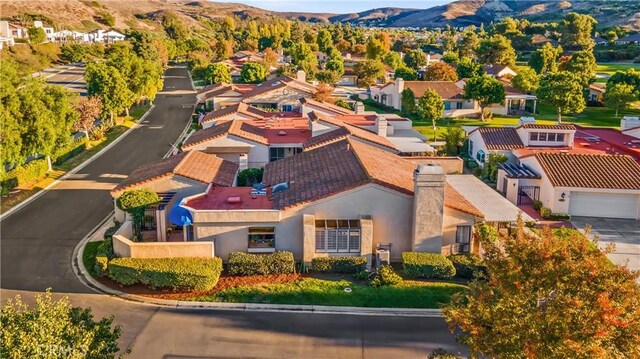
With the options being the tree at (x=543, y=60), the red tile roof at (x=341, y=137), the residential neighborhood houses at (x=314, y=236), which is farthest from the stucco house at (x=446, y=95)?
the tree at (x=543, y=60)

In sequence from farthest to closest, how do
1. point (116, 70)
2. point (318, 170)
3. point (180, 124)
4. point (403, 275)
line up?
point (180, 124) → point (116, 70) → point (318, 170) → point (403, 275)

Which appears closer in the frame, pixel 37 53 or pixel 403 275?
pixel 403 275

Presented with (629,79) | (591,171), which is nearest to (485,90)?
(629,79)

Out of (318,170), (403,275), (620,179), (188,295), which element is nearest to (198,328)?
(188,295)

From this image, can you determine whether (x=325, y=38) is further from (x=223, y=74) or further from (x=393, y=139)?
(x=393, y=139)

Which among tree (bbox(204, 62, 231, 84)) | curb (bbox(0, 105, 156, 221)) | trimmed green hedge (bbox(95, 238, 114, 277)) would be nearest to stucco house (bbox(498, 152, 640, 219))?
trimmed green hedge (bbox(95, 238, 114, 277))

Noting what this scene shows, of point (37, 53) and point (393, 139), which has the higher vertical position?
point (37, 53)

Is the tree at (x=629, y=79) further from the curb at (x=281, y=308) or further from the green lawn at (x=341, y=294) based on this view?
the curb at (x=281, y=308)
